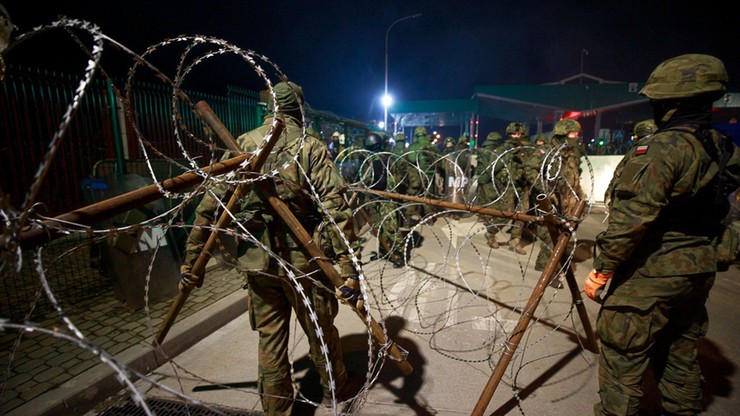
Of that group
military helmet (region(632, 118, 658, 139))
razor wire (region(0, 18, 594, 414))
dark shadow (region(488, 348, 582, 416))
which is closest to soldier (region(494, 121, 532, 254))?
razor wire (region(0, 18, 594, 414))

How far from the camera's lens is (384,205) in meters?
6.92

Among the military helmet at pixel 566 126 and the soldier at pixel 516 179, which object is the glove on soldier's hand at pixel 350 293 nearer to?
the soldier at pixel 516 179

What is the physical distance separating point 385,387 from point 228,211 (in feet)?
6.70

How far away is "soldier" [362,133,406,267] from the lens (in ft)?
19.8

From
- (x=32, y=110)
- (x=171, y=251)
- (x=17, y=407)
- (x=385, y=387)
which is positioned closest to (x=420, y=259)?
(x=385, y=387)

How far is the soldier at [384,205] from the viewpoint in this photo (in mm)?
6031

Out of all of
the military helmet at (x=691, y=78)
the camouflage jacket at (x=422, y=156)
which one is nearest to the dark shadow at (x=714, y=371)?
the military helmet at (x=691, y=78)

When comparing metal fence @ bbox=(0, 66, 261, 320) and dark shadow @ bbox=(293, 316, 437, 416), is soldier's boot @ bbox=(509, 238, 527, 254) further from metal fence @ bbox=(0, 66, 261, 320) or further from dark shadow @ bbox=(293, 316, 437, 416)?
metal fence @ bbox=(0, 66, 261, 320)

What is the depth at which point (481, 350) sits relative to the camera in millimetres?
3531

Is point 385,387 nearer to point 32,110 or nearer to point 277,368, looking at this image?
point 277,368

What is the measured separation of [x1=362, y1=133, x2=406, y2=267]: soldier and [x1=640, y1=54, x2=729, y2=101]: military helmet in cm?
360

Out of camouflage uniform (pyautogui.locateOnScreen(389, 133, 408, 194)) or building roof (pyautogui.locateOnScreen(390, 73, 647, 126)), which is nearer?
camouflage uniform (pyautogui.locateOnScreen(389, 133, 408, 194))

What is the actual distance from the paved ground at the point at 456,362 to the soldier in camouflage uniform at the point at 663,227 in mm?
455

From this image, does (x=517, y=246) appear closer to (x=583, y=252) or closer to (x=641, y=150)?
(x=583, y=252)
